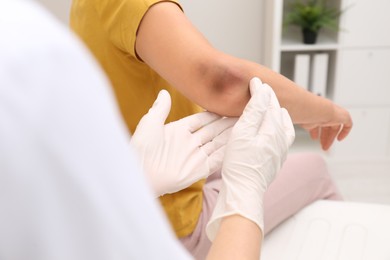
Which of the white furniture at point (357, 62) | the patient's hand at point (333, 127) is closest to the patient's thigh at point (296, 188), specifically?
the patient's hand at point (333, 127)

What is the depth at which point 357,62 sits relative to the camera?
2.47 meters

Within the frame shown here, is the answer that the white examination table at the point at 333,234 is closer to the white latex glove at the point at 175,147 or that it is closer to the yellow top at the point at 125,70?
the yellow top at the point at 125,70

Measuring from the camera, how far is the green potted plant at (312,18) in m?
2.41

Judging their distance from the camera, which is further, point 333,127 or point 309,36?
point 309,36

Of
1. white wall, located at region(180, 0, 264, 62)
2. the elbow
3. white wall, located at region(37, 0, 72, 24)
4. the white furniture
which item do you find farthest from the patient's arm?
white wall, located at region(37, 0, 72, 24)

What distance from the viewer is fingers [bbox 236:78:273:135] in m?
0.98

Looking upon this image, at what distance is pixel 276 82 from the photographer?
1.13 meters

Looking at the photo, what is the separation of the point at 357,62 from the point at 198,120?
1663mm

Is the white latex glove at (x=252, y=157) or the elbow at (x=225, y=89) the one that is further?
the elbow at (x=225, y=89)

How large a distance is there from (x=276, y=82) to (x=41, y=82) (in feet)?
2.84

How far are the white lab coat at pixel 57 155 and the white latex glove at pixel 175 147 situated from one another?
1.93 feet

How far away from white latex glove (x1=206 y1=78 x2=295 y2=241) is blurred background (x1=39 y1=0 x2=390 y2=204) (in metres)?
1.46

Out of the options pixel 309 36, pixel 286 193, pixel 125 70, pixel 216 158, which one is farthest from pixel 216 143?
pixel 309 36

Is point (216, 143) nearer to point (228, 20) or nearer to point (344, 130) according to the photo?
point (344, 130)
